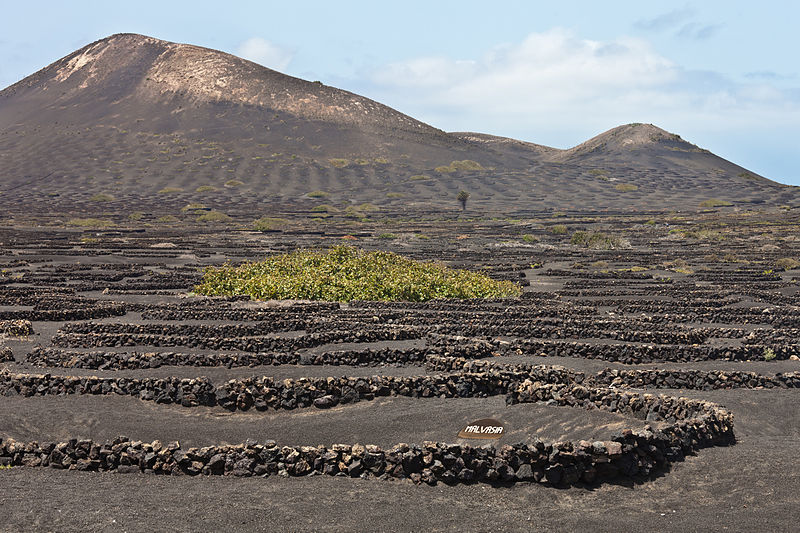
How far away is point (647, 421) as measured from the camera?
50.1ft

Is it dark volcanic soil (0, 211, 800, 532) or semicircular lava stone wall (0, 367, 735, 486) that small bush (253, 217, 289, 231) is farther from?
semicircular lava stone wall (0, 367, 735, 486)

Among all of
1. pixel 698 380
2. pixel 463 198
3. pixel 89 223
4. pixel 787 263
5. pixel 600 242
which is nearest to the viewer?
pixel 698 380

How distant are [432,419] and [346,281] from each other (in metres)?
22.7

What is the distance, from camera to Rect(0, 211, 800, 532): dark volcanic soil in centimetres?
1117

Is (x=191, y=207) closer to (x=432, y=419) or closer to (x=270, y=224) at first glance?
(x=270, y=224)

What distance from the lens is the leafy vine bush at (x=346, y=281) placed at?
38281 mm

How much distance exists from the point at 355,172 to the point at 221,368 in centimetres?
16577

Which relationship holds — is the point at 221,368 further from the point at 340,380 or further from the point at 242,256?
the point at 242,256

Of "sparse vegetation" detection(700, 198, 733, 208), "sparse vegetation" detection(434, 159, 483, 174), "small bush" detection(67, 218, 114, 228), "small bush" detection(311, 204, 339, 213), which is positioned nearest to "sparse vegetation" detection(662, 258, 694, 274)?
"small bush" detection(67, 218, 114, 228)

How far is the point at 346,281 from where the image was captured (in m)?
38.9

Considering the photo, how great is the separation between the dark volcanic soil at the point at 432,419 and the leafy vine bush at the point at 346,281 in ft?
8.56

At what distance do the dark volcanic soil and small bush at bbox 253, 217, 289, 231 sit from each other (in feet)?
173

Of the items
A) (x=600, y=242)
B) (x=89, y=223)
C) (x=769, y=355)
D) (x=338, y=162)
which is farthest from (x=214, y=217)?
(x=769, y=355)

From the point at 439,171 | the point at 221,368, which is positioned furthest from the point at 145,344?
the point at 439,171
